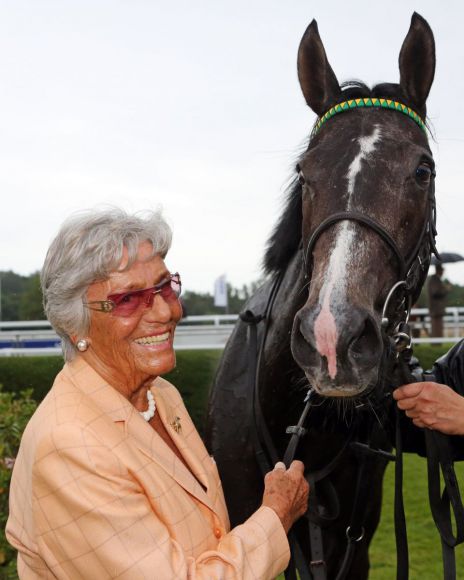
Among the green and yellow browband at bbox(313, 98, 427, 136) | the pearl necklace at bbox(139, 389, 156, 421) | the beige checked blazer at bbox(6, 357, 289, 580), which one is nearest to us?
the beige checked blazer at bbox(6, 357, 289, 580)

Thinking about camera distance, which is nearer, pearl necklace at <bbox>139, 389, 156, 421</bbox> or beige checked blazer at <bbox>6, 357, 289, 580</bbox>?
beige checked blazer at <bbox>6, 357, 289, 580</bbox>

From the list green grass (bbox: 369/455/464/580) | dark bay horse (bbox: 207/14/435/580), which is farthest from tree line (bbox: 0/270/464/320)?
dark bay horse (bbox: 207/14/435/580)

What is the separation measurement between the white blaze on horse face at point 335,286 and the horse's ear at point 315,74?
60cm

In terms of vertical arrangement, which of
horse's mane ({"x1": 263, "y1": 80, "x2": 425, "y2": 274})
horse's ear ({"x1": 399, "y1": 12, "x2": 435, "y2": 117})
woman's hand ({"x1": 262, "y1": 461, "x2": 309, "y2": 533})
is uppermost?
horse's ear ({"x1": 399, "y1": 12, "x2": 435, "y2": 117})

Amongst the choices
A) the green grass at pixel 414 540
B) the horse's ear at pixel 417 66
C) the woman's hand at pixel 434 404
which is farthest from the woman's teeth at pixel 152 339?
the green grass at pixel 414 540

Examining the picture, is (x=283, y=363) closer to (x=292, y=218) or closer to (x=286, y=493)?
(x=292, y=218)

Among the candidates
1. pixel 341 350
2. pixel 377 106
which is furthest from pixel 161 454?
pixel 377 106

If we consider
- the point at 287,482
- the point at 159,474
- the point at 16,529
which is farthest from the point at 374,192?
the point at 16,529

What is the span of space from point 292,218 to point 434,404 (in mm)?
1027

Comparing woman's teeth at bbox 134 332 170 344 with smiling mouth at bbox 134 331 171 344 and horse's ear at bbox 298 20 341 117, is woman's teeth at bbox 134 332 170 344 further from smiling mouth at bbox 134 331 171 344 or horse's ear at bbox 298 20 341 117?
horse's ear at bbox 298 20 341 117

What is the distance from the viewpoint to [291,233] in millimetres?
2830

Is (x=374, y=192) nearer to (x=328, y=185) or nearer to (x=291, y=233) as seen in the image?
(x=328, y=185)

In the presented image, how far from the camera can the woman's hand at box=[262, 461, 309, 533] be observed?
6.44 feet

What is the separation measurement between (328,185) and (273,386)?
0.94 m
